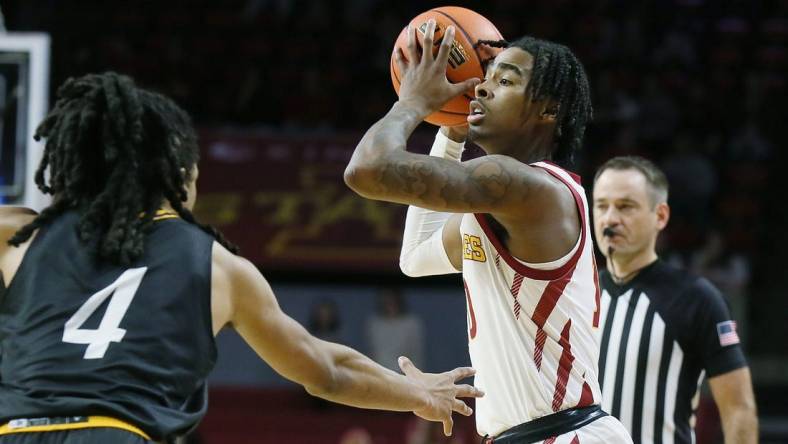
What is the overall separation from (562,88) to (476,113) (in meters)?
0.30

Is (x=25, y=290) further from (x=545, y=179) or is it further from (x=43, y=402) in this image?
(x=545, y=179)

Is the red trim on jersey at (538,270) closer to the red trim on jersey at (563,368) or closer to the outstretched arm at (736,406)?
the red trim on jersey at (563,368)

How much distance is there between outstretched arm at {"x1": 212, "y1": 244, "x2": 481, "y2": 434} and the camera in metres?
3.04

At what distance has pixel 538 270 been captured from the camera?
11.5 feet

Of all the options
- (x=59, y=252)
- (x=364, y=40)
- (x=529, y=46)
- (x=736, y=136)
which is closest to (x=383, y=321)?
(x=364, y=40)

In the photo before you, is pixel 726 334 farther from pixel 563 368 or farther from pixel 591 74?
pixel 591 74

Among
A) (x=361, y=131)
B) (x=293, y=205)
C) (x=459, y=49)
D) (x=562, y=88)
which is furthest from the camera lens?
(x=361, y=131)

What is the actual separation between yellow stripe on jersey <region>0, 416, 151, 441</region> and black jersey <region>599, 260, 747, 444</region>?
2.61 metres

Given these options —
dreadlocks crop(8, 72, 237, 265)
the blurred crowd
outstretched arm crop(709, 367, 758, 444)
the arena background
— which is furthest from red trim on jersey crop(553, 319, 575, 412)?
the blurred crowd

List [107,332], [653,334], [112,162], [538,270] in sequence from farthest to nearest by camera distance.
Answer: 1. [653,334]
2. [538,270]
3. [112,162]
4. [107,332]

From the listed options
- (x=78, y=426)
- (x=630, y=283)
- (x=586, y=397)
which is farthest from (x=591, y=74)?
(x=78, y=426)

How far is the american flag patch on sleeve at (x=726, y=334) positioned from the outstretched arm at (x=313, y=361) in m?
1.75

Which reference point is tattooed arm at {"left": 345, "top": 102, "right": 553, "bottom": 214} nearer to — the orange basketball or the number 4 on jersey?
the orange basketball

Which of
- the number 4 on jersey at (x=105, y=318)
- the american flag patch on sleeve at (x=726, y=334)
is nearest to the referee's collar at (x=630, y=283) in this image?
the american flag patch on sleeve at (x=726, y=334)
